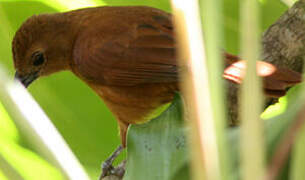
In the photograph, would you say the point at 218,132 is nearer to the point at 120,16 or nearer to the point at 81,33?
the point at 120,16

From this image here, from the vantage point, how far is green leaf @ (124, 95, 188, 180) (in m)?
1.21

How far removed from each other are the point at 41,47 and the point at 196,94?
229 centimetres

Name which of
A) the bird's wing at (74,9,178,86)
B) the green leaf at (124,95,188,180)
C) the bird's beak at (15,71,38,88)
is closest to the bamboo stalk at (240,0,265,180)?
the green leaf at (124,95,188,180)

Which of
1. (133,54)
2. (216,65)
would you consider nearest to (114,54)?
(133,54)

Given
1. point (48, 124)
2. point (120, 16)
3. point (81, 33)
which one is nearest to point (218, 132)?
point (48, 124)

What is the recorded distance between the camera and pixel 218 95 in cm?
59

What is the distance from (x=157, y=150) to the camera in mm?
1279

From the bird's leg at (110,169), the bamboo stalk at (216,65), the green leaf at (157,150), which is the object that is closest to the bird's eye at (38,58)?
the bird's leg at (110,169)

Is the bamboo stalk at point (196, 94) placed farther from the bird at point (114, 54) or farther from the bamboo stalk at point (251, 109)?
the bird at point (114, 54)

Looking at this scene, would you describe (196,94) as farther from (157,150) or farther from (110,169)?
(110,169)

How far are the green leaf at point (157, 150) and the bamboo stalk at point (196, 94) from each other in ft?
1.86

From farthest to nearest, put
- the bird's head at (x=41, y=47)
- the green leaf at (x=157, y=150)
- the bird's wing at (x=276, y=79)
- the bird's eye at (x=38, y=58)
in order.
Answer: the bird's eye at (x=38, y=58)
the bird's head at (x=41, y=47)
the bird's wing at (x=276, y=79)
the green leaf at (x=157, y=150)

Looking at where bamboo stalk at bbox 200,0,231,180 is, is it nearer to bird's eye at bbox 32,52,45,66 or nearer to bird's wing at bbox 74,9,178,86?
bird's wing at bbox 74,9,178,86

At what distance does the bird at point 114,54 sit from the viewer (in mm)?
2408
